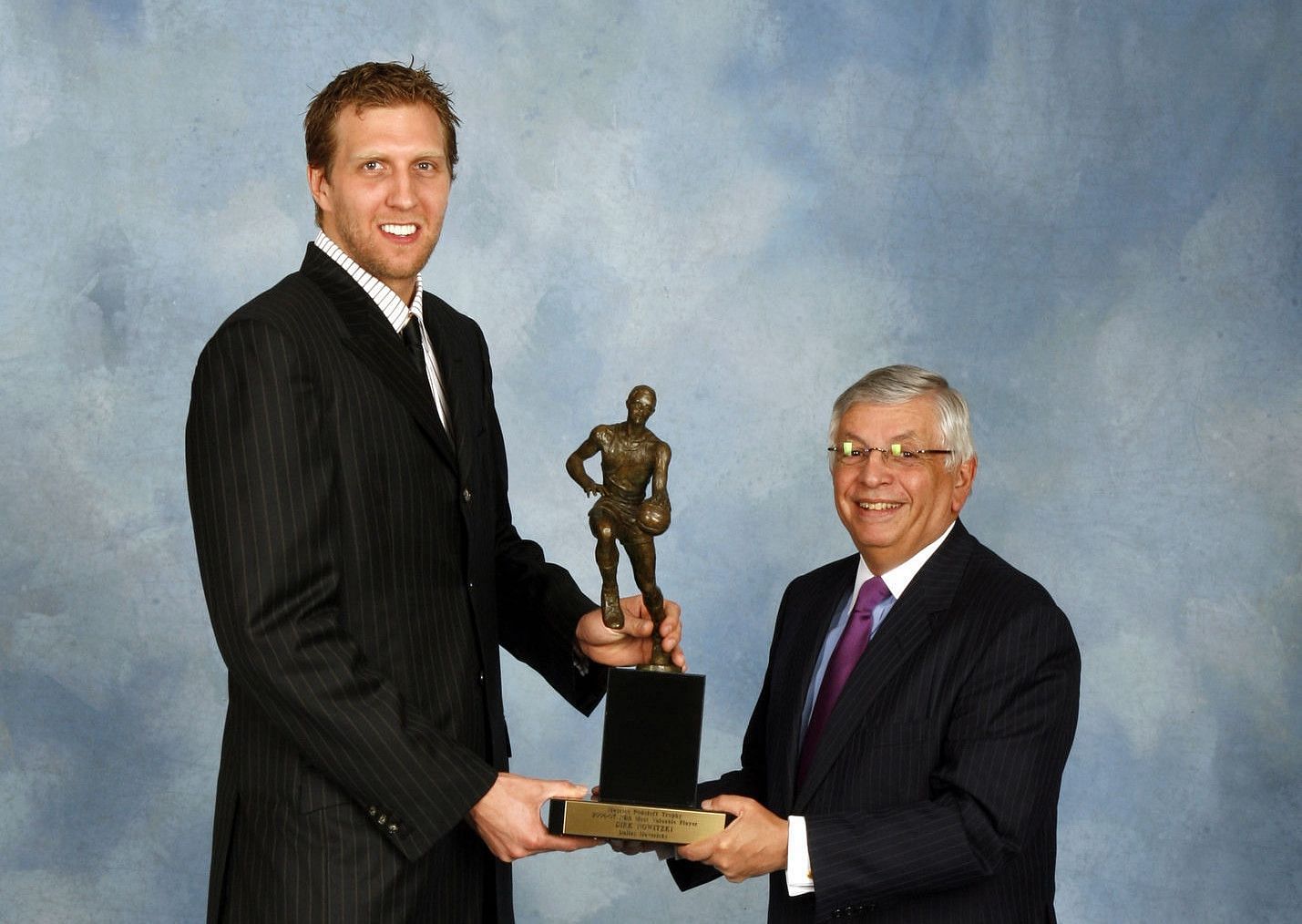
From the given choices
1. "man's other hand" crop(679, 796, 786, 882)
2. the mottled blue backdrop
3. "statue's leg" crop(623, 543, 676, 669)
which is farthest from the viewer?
the mottled blue backdrop

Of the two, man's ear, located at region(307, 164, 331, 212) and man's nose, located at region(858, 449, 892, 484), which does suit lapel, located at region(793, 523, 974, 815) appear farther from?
man's ear, located at region(307, 164, 331, 212)

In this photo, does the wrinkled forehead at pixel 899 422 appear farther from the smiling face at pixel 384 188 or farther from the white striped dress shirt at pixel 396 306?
the smiling face at pixel 384 188

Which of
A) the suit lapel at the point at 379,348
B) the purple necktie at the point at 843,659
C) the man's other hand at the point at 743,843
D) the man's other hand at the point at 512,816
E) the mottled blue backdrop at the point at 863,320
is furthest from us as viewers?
the mottled blue backdrop at the point at 863,320

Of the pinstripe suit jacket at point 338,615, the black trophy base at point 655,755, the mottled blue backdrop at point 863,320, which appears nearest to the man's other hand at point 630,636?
the black trophy base at point 655,755

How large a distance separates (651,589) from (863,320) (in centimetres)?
304

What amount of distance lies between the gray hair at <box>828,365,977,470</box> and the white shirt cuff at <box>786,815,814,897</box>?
977 millimetres

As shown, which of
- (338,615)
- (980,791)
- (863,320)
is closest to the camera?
(338,615)

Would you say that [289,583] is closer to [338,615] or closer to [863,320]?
[338,615]

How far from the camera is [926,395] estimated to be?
3.76 m

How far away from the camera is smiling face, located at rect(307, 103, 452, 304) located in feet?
10.7

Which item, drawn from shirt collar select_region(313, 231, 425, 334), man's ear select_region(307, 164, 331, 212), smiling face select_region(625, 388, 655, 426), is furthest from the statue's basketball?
man's ear select_region(307, 164, 331, 212)

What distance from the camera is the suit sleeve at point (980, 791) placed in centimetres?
334

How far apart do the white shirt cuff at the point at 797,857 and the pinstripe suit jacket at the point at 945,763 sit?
0.03 metres

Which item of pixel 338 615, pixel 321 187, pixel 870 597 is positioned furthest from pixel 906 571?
pixel 321 187
